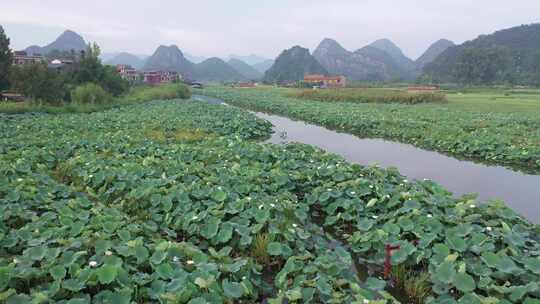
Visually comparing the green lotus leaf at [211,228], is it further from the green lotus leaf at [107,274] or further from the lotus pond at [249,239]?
the green lotus leaf at [107,274]

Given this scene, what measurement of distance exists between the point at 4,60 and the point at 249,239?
2853 centimetres

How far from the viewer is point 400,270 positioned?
4.18m

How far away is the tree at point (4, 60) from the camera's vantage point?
25.4 m

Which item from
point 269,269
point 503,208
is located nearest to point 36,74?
point 269,269

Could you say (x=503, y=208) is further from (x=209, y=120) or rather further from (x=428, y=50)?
Answer: (x=428, y=50)

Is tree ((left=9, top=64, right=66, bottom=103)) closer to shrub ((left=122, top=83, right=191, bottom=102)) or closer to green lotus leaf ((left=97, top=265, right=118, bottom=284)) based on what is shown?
shrub ((left=122, top=83, right=191, bottom=102))

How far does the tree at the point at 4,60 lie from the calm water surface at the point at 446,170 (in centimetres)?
2081

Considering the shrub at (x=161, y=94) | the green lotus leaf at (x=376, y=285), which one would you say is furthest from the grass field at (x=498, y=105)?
the shrub at (x=161, y=94)

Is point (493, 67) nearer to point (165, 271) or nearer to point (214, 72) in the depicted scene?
point (165, 271)

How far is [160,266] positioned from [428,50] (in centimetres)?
21493

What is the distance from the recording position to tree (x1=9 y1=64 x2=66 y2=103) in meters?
22.2

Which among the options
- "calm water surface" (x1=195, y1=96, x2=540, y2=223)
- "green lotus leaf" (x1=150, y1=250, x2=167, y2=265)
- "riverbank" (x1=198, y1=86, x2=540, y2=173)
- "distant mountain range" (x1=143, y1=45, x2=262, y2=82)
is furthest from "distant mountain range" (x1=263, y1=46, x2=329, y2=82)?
"green lotus leaf" (x1=150, y1=250, x2=167, y2=265)

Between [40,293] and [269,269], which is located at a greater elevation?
[40,293]

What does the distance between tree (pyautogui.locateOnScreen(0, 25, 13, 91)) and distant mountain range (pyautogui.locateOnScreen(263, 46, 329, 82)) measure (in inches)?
4124
